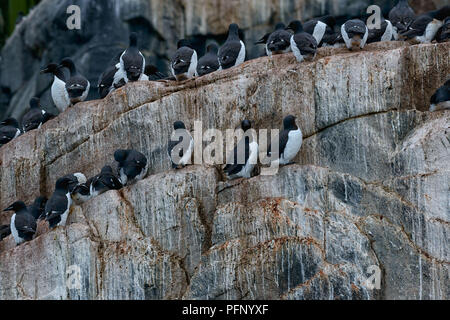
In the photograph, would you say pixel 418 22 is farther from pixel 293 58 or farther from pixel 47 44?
pixel 47 44

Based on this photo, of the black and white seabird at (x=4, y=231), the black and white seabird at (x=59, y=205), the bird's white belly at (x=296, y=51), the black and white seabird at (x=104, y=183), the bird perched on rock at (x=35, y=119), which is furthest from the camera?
the bird perched on rock at (x=35, y=119)

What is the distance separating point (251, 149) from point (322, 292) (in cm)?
241

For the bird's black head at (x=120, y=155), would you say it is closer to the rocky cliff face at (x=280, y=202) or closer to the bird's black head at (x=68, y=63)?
the rocky cliff face at (x=280, y=202)

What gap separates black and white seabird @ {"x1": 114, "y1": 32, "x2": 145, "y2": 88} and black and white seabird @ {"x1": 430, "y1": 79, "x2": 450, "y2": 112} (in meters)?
4.82

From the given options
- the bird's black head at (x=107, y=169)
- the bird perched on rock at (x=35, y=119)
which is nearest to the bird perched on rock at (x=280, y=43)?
the bird's black head at (x=107, y=169)

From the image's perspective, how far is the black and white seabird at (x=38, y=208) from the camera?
1641 centimetres

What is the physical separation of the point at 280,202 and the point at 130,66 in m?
4.20

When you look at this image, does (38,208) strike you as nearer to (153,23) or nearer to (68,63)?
(68,63)

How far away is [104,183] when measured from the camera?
616 inches

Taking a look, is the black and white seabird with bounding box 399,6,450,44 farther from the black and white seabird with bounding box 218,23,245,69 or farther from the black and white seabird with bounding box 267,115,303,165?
the black and white seabird with bounding box 267,115,303,165

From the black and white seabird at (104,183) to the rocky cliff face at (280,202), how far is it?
0.70 ft

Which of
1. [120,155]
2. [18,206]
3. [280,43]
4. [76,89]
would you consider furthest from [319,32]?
[18,206]

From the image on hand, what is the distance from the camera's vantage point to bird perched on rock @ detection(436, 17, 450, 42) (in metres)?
16.4

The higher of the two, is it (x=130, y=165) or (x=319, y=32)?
(x=319, y=32)
